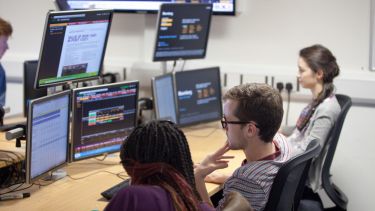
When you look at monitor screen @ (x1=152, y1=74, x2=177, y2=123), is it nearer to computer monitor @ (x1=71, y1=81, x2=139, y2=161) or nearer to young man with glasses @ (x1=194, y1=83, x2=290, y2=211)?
computer monitor @ (x1=71, y1=81, x2=139, y2=161)

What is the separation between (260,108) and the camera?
246 cm

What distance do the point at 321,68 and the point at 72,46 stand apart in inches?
58.8

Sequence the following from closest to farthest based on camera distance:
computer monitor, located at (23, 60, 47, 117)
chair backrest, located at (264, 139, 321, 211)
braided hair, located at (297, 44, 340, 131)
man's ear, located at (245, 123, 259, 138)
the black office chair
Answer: chair backrest, located at (264, 139, 321, 211) < man's ear, located at (245, 123, 259, 138) < the black office chair < braided hair, located at (297, 44, 340, 131) < computer monitor, located at (23, 60, 47, 117)

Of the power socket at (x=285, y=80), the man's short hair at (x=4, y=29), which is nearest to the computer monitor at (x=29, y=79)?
the man's short hair at (x=4, y=29)

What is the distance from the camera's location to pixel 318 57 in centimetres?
374

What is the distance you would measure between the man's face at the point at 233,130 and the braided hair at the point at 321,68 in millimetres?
1304

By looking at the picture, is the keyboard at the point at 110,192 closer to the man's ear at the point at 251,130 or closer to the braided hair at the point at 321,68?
the man's ear at the point at 251,130

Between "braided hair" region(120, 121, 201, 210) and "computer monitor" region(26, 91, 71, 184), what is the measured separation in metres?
0.95

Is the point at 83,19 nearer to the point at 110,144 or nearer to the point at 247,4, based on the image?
the point at 110,144

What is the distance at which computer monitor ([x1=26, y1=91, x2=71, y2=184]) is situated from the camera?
8.74 ft

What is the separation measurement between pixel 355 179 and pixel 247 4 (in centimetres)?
144

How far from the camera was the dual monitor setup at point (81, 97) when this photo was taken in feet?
9.12

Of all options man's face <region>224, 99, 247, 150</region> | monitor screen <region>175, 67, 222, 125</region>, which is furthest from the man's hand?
monitor screen <region>175, 67, 222, 125</region>

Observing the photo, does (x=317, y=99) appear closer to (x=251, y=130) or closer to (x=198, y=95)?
(x=198, y=95)
